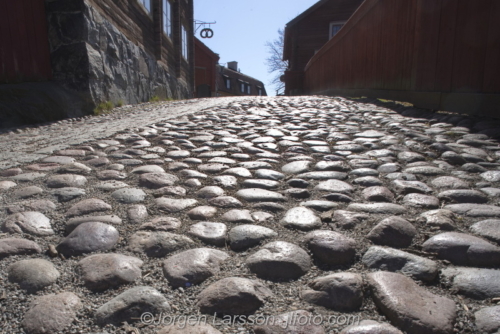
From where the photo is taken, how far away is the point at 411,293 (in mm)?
1203

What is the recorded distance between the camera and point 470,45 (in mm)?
4117

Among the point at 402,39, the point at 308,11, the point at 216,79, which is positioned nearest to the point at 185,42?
the point at 308,11

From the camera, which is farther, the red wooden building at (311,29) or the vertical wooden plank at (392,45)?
the red wooden building at (311,29)

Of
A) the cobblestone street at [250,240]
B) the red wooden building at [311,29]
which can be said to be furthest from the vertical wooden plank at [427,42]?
the red wooden building at [311,29]

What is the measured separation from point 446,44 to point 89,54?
16.5 feet

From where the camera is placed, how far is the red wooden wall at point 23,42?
4523mm

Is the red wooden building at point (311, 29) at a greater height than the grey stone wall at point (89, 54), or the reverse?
the red wooden building at point (311, 29)

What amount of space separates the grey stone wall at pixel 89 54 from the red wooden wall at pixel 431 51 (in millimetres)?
4895

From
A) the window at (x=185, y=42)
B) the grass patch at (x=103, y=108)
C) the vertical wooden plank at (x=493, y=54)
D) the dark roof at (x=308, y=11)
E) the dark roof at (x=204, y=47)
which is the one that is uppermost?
the dark roof at (x=308, y=11)

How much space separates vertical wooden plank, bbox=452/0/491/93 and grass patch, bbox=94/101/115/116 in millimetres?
5178

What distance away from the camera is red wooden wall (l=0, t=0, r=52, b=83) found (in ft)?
14.8

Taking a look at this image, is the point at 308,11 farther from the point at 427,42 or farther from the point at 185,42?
the point at 427,42

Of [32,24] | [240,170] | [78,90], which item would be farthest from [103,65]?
[240,170]

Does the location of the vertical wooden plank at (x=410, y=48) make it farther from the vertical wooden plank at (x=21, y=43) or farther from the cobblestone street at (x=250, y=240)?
the vertical wooden plank at (x=21, y=43)
